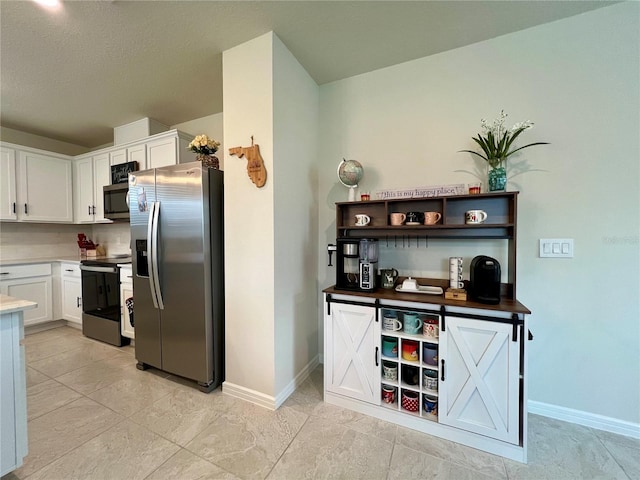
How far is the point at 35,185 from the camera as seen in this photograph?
330cm

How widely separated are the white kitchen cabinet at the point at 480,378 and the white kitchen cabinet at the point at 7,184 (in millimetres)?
4874

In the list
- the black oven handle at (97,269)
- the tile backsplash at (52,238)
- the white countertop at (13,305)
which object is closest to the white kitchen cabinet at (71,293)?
the black oven handle at (97,269)

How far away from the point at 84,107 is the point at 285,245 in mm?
2910

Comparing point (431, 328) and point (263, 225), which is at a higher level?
point (263, 225)

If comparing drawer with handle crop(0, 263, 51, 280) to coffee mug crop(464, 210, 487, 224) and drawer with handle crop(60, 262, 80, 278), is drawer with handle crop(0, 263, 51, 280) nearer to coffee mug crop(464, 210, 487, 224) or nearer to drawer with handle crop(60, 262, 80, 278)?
drawer with handle crop(60, 262, 80, 278)

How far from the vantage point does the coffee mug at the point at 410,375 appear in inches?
67.5

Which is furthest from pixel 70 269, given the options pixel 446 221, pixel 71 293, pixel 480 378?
pixel 480 378

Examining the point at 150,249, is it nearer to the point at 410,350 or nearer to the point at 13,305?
the point at 13,305

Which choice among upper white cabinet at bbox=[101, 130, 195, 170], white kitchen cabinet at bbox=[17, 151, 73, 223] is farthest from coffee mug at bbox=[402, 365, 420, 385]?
white kitchen cabinet at bbox=[17, 151, 73, 223]

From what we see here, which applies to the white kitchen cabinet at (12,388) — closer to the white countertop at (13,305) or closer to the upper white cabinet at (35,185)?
the white countertop at (13,305)

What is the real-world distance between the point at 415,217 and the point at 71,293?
13.8 ft

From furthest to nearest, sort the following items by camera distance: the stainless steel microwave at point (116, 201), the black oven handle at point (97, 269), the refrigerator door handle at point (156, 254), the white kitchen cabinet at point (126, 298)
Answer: the stainless steel microwave at point (116, 201), the black oven handle at point (97, 269), the white kitchen cabinet at point (126, 298), the refrigerator door handle at point (156, 254)

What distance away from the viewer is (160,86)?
2393 mm

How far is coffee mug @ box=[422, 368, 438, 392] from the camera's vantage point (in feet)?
5.23
